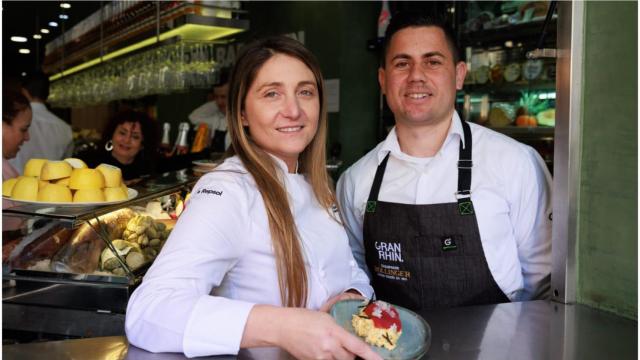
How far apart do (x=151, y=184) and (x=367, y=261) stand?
1.04 m

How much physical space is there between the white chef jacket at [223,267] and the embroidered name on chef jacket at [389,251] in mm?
290

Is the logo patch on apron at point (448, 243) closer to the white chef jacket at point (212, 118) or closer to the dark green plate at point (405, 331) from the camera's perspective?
the dark green plate at point (405, 331)

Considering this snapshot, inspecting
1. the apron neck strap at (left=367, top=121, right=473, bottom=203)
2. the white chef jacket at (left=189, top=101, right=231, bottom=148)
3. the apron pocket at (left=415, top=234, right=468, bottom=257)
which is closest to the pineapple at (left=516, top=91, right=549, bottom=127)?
the apron neck strap at (left=367, top=121, right=473, bottom=203)

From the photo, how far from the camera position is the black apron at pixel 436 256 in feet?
6.01

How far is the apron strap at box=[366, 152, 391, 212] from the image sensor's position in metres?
2.01

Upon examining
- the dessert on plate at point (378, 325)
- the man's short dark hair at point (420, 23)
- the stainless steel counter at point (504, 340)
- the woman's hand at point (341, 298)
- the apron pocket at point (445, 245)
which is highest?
the man's short dark hair at point (420, 23)

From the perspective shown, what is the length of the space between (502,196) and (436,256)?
294 millimetres

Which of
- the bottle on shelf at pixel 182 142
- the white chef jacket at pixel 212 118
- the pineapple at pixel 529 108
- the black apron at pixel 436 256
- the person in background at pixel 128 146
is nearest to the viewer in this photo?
the black apron at pixel 436 256

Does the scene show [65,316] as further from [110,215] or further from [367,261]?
[367,261]

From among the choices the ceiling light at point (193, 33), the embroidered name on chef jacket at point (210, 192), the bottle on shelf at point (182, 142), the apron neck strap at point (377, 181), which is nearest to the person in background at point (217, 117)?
the bottle on shelf at point (182, 142)

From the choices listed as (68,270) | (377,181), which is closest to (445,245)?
(377,181)

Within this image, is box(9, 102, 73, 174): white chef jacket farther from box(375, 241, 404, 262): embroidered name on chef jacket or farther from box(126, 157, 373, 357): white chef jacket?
box(126, 157, 373, 357): white chef jacket

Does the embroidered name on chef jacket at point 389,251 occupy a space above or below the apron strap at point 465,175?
below

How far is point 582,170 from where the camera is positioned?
1.40m
